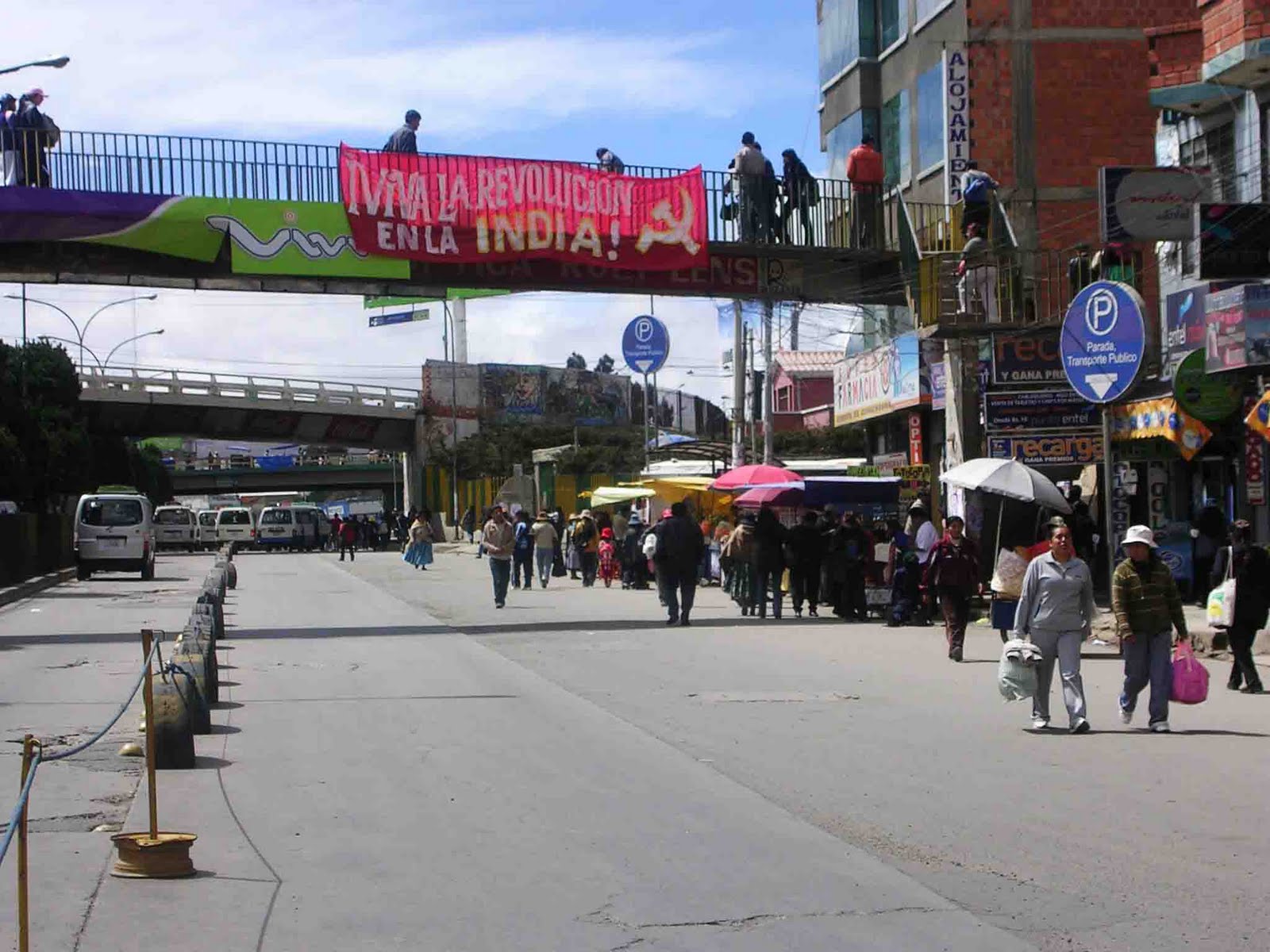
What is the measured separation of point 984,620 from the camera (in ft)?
81.2

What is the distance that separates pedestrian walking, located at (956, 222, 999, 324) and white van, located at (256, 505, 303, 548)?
5469 centimetres

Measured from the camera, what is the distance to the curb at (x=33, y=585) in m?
34.4

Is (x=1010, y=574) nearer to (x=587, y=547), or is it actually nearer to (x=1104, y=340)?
(x=1104, y=340)

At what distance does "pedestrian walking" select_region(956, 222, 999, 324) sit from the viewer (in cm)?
2605

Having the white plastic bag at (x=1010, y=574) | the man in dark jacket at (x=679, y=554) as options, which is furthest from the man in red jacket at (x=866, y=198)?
the white plastic bag at (x=1010, y=574)

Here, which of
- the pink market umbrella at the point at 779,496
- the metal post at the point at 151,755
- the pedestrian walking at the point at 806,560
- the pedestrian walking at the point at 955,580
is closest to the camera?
the metal post at the point at 151,755

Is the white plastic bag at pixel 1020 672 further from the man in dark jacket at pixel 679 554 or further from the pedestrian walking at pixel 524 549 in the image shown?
the pedestrian walking at pixel 524 549

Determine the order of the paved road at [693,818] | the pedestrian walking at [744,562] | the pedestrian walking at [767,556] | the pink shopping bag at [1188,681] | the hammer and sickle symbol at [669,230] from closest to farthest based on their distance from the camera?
the paved road at [693,818], the pink shopping bag at [1188,681], the hammer and sickle symbol at [669,230], the pedestrian walking at [767,556], the pedestrian walking at [744,562]

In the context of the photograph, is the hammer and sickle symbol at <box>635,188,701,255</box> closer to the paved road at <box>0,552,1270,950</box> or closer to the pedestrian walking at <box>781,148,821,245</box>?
the pedestrian walking at <box>781,148,821,245</box>

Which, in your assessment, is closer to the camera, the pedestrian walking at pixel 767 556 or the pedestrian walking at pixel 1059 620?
the pedestrian walking at pixel 1059 620

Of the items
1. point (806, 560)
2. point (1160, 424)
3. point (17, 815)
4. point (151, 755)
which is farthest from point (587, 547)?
point (17, 815)

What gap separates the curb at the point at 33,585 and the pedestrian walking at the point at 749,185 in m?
16.9

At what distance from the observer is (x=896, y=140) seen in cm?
3406

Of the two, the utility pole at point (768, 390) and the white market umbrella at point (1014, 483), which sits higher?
the utility pole at point (768, 390)
